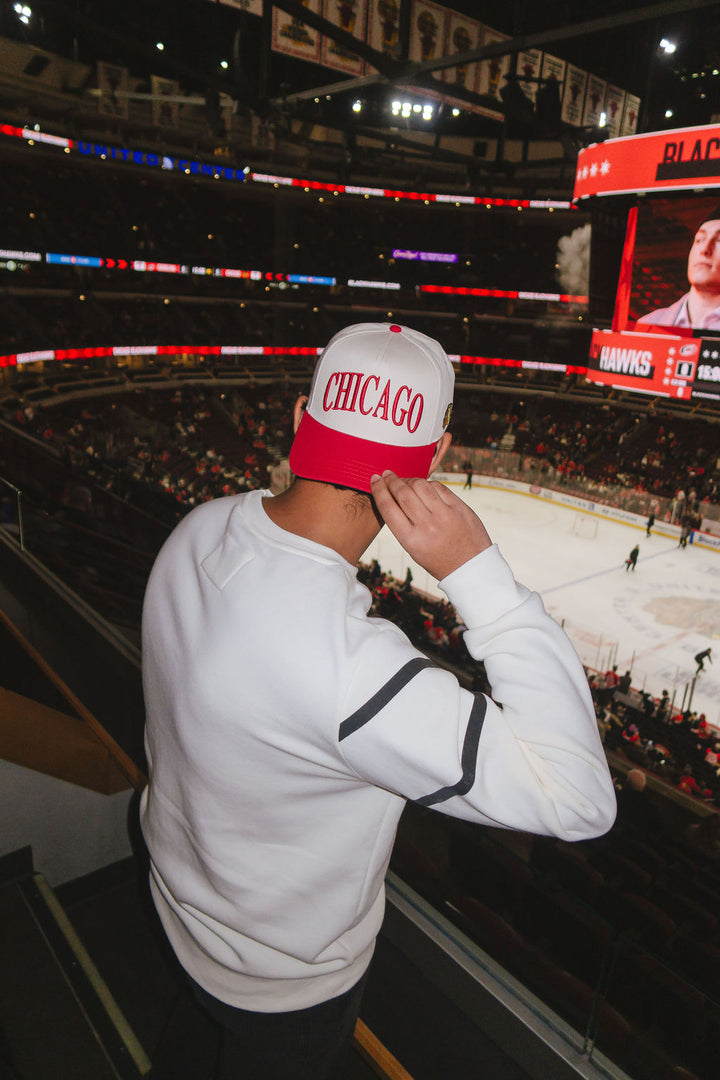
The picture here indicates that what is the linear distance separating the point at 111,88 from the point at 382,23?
44.1 feet

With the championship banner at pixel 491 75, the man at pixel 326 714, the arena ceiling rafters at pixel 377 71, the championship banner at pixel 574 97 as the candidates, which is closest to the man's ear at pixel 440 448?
the man at pixel 326 714

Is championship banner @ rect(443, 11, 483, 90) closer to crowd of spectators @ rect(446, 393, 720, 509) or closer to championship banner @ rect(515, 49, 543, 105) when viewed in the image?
championship banner @ rect(515, 49, 543, 105)

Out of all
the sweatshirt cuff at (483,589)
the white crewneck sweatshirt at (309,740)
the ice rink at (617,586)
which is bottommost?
the ice rink at (617,586)

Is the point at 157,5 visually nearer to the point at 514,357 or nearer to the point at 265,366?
the point at 265,366

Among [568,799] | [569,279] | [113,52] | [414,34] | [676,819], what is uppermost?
[113,52]

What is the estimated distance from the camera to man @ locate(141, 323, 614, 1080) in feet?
3.58

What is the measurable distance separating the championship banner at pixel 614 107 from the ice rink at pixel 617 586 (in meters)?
14.0

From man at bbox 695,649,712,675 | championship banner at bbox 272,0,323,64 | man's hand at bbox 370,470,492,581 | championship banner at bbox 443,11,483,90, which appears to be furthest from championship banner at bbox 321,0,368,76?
man's hand at bbox 370,470,492,581

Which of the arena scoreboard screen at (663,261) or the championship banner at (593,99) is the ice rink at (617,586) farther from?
the championship banner at (593,99)

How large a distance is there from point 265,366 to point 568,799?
1429 inches

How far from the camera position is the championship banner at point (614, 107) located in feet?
78.4

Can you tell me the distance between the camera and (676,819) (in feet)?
26.3

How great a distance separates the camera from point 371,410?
1.30 metres

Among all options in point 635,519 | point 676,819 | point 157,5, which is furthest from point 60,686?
point 157,5
